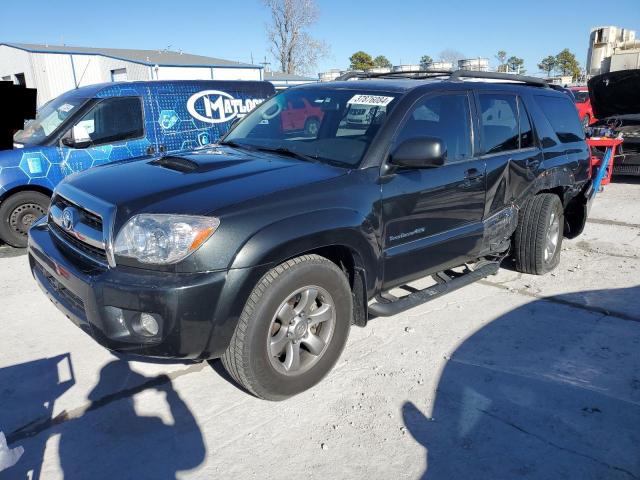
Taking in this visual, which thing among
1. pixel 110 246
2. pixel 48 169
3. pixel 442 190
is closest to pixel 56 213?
pixel 110 246

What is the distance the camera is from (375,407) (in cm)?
293

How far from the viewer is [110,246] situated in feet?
8.52

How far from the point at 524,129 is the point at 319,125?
210 cm

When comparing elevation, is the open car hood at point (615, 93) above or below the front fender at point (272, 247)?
above

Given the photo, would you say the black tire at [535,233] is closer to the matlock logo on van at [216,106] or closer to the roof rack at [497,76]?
the roof rack at [497,76]

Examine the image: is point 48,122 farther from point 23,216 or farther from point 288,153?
point 288,153

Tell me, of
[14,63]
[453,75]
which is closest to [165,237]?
[453,75]

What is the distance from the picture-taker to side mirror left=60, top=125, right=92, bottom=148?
19.5 ft

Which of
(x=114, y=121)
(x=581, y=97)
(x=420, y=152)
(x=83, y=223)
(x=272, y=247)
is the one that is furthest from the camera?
(x=581, y=97)

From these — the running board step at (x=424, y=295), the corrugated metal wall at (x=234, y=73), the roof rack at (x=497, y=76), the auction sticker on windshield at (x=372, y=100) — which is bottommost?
the running board step at (x=424, y=295)

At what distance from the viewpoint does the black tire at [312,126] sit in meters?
3.61

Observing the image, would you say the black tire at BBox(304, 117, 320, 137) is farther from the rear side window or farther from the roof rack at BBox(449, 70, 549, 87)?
the rear side window

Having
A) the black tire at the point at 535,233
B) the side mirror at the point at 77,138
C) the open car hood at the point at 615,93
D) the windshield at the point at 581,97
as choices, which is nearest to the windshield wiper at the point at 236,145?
the black tire at the point at 535,233

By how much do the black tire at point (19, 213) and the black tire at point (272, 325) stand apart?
4.37 meters
